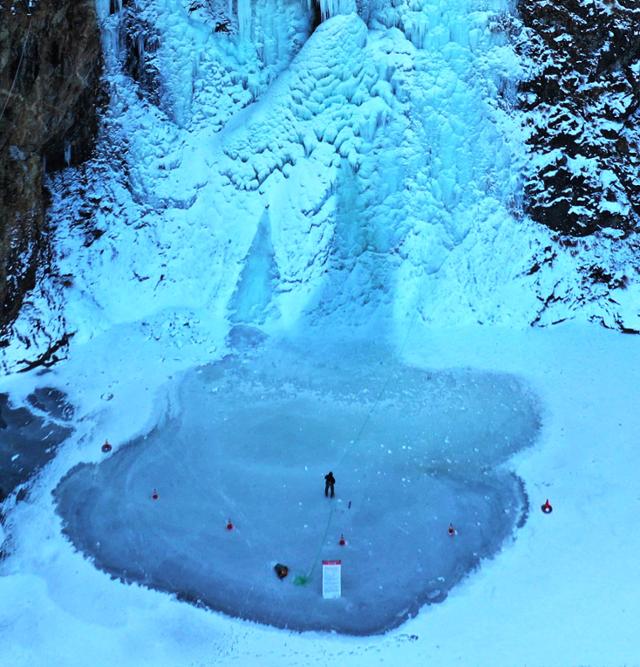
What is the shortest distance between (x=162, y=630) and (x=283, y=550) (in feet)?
8.92

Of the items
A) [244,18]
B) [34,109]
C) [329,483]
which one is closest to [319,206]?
[244,18]

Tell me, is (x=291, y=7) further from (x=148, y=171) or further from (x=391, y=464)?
(x=391, y=464)

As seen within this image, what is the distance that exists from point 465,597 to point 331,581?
94.2 inches

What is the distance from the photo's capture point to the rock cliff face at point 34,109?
17.9 meters

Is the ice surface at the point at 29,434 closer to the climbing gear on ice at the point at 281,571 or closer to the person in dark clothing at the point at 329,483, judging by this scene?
the climbing gear on ice at the point at 281,571

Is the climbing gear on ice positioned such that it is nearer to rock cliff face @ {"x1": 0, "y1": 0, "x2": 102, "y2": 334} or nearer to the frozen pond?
the frozen pond

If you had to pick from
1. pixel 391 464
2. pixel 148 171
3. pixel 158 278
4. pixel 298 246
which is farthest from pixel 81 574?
pixel 148 171

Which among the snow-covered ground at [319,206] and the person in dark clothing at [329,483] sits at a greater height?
the snow-covered ground at [319,206]

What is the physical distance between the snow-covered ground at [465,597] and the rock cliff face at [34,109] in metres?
5.09

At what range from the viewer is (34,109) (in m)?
18.8

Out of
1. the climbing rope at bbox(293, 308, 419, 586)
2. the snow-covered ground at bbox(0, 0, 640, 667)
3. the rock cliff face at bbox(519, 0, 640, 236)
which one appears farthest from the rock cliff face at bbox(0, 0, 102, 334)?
the rock cliff face at bbox(519, 0, 640, 236)

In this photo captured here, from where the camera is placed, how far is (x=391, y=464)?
1568cm

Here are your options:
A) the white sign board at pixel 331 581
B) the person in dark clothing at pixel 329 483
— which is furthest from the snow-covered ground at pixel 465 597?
the person in dark clothing at pixel 329 483

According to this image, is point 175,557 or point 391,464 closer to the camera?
point 175,557
